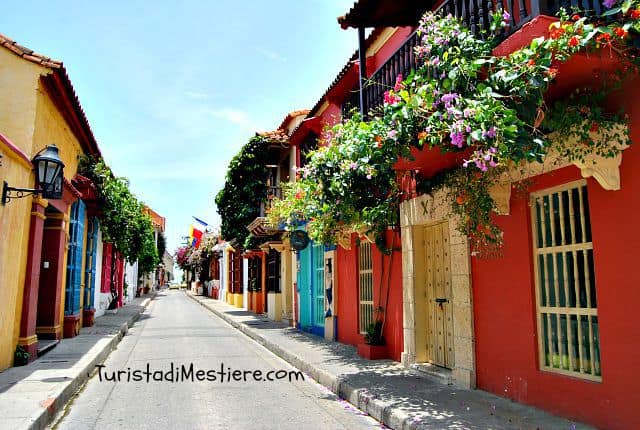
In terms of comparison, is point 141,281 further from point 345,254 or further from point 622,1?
point 622,1

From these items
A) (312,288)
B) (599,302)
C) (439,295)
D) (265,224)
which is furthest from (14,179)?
(265,224)

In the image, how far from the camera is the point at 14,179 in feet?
27.2

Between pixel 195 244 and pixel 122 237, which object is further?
pixel 195 244

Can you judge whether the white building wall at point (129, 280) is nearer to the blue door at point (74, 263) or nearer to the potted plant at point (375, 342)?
the blue door at point (74, 263)

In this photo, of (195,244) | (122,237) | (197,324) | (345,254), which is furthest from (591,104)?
(195,244)

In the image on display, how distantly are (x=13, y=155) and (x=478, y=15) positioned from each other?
727 cm

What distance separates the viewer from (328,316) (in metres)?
13.2

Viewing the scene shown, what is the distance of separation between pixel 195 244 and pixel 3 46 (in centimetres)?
4282

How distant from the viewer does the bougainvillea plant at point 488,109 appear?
176 inches

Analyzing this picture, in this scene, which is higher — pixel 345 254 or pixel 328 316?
pixel 345 254

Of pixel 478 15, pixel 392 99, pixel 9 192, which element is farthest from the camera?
pixel 9 192

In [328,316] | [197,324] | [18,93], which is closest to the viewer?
[18,93]

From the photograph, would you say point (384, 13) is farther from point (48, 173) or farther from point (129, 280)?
point (129, 280)

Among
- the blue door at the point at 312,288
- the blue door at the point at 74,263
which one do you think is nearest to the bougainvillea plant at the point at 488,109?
the blue door at the point at 312,288
